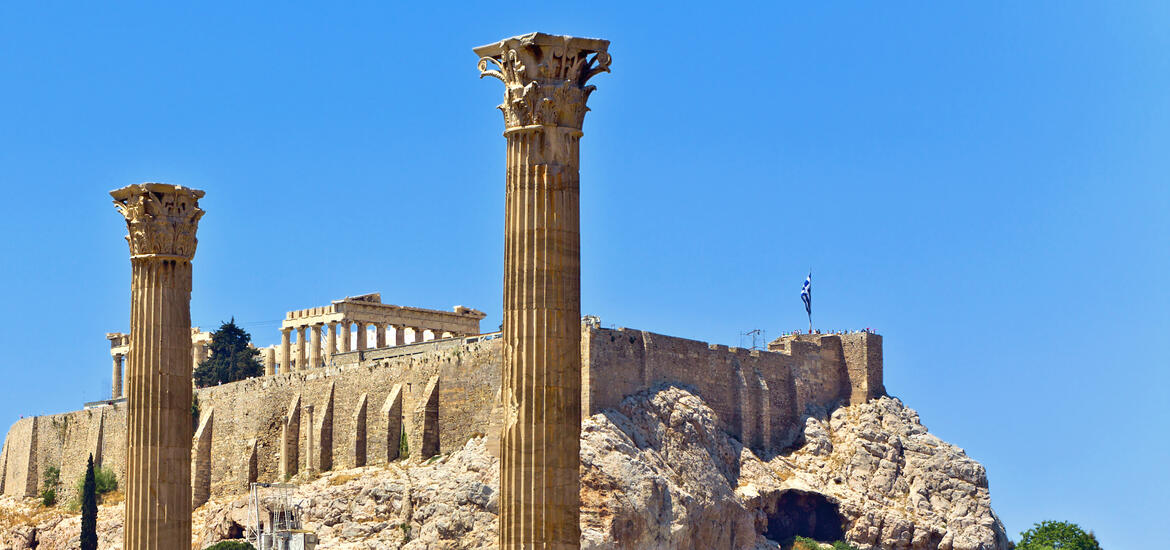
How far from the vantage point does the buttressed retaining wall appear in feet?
222

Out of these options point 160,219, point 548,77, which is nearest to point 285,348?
point 160,219

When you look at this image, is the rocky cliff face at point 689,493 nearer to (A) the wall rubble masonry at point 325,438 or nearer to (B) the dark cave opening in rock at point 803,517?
(B) the dark cave opening in rock at point 803,517

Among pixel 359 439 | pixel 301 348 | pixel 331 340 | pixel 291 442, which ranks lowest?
pixel 359 439

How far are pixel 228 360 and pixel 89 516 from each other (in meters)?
14.1

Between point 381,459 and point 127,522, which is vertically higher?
point 381,459

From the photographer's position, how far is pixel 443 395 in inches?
2721

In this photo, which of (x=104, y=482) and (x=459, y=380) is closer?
(x=459, y=380)

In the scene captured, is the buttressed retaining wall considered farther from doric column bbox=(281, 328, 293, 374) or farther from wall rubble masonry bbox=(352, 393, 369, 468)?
doric column bbox=(281, 328, 293, 374)

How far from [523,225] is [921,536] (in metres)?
51.8

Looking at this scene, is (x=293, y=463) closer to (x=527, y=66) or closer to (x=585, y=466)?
(x=585, y=466)

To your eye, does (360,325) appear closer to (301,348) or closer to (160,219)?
(301,348)

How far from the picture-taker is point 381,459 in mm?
70375

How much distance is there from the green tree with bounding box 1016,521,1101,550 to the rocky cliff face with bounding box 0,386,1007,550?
8451mm

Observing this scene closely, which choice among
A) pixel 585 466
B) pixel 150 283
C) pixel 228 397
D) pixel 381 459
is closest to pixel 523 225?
pixel 150 283
